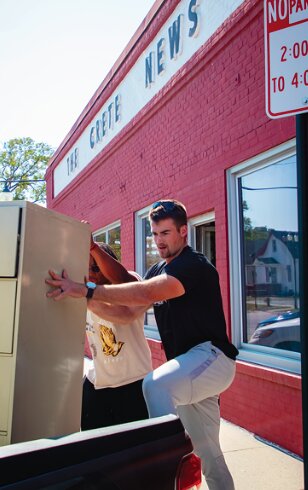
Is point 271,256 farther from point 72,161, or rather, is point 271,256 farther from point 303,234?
point 72,161

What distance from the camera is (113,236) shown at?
396 inches

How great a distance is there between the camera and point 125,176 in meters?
9.02

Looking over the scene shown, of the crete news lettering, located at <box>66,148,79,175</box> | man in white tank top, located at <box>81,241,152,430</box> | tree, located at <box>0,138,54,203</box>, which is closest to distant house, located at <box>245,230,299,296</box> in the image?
man in white tank top, located at <box>81,241,152,430</box>

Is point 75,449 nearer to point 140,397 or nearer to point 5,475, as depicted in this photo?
point 5,475

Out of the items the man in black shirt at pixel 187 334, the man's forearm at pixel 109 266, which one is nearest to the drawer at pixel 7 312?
the man in black shirt at pixel 187 334

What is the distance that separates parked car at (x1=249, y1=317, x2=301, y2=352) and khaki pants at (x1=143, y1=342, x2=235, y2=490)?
1814 mm

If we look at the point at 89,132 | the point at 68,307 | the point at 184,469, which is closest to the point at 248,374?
the point at 68,307

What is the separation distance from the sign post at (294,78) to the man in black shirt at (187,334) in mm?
722

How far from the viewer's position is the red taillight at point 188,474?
1.82 m

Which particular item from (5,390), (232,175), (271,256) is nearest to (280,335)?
(271,256)

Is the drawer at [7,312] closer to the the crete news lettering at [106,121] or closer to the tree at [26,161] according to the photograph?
the the crete news lettering at [106,121]

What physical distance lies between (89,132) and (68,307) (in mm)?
9690

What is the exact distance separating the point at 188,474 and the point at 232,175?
417 cm

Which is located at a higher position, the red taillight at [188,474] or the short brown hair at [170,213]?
the short brown hair at [170,213]
